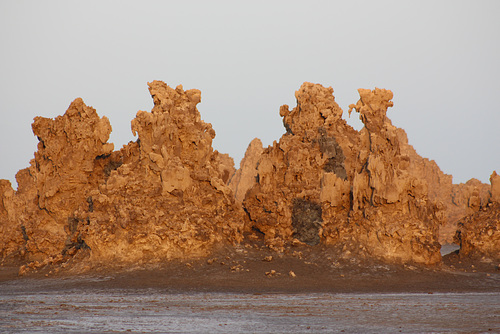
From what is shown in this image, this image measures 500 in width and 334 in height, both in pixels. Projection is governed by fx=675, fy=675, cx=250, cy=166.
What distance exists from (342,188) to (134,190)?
43.4 feet

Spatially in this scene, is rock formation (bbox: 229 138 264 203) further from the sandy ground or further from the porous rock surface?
the sandy ground

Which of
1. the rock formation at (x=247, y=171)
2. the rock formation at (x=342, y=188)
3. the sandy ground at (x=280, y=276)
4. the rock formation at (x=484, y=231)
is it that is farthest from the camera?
the rock formation at (x=247, y=171)

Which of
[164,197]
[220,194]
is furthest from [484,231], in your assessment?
[164,197]

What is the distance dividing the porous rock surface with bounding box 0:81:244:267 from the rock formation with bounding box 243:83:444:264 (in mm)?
3174

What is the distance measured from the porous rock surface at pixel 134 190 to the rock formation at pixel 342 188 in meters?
3.17

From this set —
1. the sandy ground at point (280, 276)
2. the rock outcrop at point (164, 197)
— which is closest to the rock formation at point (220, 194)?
the rock outcrop at point (164, 197)

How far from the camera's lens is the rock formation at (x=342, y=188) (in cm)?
4112

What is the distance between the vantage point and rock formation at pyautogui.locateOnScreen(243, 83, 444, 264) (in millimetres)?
41125

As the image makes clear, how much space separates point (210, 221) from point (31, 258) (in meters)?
16.1

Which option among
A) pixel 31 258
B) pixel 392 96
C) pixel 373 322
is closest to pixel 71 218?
pixel 31 258

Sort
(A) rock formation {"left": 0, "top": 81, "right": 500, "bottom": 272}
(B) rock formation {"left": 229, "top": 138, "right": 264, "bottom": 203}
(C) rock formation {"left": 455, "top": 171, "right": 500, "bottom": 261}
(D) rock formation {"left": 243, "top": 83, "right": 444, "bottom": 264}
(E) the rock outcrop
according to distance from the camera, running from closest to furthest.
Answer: (E) the rock outcrop → (A) rock formation {"left": 0, "top": 81, "right": 500, "bottom": 272} → (D) rock formation {"left": 243, "top": 83, "right": 444, "bottom": 264} → (C) rock formation {"left": 455, "top": 171, "right": 500, "bottom": 261} → (B) rock formation {"left": 229, "top": 138, "right": 264, "bottom": 203}

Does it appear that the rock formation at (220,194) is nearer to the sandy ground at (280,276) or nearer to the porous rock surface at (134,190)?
the porous rock surface at (134,190)

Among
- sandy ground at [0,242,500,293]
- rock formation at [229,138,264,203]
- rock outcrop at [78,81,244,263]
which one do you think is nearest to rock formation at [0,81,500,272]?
rock outcrop at [78,81,244,263]

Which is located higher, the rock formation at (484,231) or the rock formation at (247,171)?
the rock formation at (247,171)
